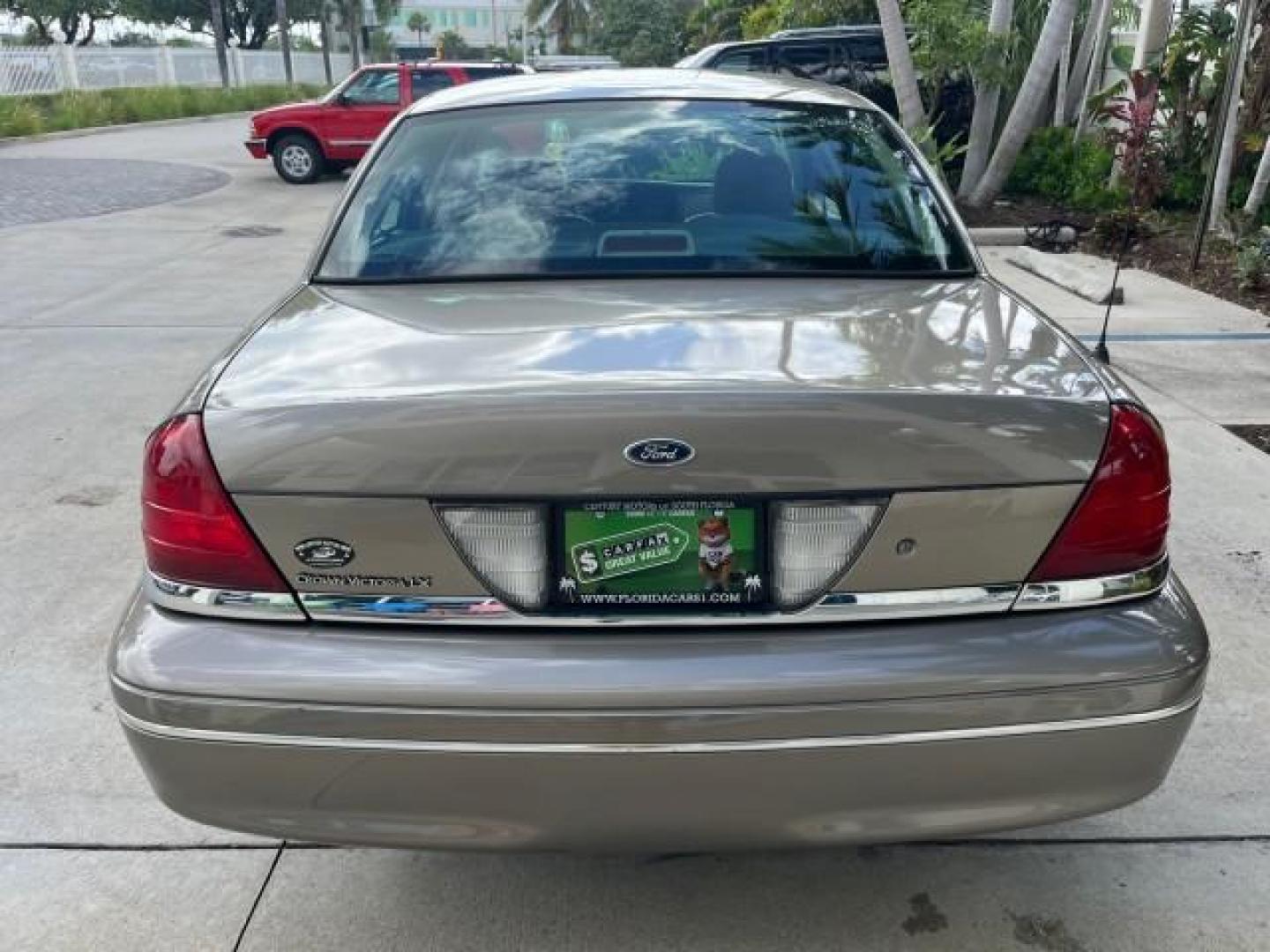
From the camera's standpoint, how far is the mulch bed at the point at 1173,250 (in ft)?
27.8

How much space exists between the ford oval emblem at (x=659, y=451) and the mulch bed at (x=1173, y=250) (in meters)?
7.48

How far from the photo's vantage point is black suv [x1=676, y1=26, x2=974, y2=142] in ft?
41.2

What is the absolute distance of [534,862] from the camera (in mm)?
2561

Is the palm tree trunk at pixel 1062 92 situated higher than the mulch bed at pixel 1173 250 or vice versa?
the palm tree trunk at pixel 1062 92

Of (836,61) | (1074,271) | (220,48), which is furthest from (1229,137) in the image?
(220,48)

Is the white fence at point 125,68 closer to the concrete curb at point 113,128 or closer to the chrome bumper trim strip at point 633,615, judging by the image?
the concrete curb at point 113,128

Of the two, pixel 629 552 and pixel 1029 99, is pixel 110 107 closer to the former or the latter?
pixel 1029 99

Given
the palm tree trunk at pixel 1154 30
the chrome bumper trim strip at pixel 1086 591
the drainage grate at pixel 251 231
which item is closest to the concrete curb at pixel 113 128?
the drainage grate at pixel 251 231

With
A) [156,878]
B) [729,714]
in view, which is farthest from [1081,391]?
[156,878]

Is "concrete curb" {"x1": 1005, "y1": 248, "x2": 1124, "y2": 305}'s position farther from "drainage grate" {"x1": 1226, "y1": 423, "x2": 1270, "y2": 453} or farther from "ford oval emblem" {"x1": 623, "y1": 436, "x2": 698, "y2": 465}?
"ford oval emblem" {"x1": 623, "y1": 436, "x2": 698, "y2": 465}

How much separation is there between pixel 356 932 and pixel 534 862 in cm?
41

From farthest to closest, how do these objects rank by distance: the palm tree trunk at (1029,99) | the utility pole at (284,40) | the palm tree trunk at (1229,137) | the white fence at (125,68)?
the utility pole at (284,40) < the white fence at (125,68) < the palm tree trunk at (1029,99) < the palm tree trunk at (1229,137)

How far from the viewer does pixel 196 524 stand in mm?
1945

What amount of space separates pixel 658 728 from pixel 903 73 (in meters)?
10.5
